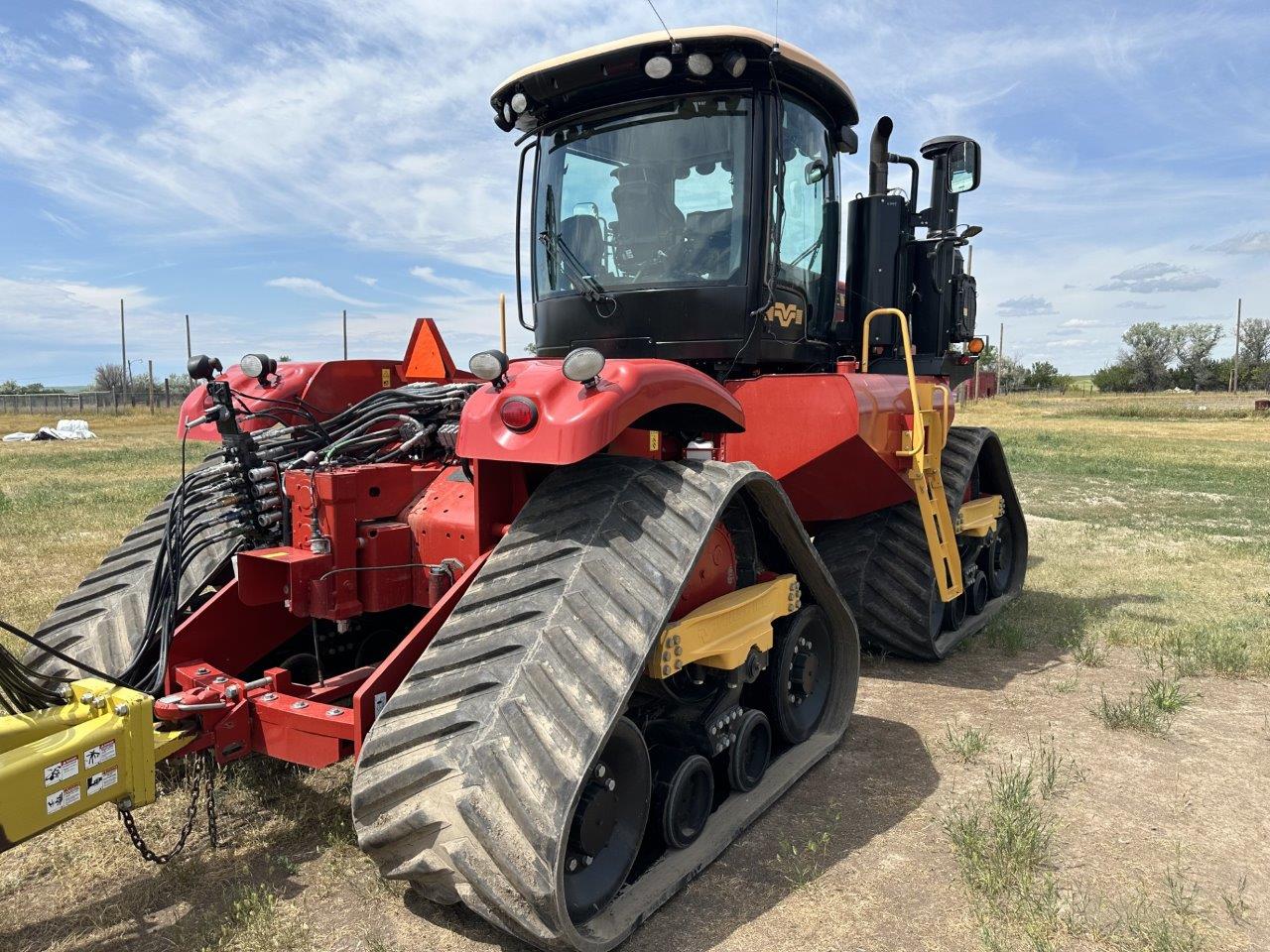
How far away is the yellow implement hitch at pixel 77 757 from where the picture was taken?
88.0 inches

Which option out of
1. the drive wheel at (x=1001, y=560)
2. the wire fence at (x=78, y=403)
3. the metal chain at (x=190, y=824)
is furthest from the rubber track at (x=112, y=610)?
the wire fence at (x=78, y=403)

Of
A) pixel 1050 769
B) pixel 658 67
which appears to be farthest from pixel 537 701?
pixel 658 67

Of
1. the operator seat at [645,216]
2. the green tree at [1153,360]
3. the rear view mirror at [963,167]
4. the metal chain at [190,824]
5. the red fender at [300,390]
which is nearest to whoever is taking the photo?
the metal chain at [190,824]

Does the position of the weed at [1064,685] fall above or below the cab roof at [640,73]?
below

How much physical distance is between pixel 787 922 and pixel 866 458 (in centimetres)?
242

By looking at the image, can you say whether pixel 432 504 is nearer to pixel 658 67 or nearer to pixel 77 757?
pixel 77 757

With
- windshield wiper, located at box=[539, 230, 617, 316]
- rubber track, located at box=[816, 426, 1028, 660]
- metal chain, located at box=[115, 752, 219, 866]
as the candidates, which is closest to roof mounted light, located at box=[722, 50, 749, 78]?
windshield wiper, located at box=[539, 230, 617, 316]

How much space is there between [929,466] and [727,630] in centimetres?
233

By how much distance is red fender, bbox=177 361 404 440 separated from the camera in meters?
4.67

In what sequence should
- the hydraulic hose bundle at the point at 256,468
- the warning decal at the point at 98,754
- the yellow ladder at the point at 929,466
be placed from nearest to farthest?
1. the warning decal at the point at 98,754
2. the hydraulic hose bundle at the point at 256,468
3. the yellow ladder at the point at 929,466

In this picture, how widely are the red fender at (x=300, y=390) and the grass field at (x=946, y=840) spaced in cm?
177

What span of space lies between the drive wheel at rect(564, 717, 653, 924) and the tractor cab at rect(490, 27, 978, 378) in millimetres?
2041

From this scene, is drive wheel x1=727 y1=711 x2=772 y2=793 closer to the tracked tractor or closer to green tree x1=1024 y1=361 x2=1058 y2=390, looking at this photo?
the tracked tractor

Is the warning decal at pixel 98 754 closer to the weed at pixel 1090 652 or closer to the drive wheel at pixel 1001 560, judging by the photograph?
the weed at pixel 1090 652
